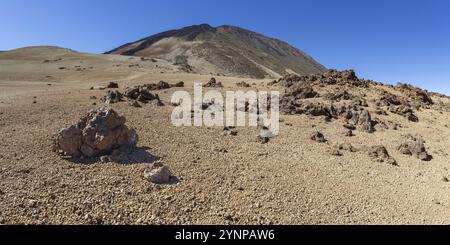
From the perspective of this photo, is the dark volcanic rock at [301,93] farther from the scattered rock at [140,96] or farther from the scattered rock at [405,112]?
the scattered rock at [140,96]

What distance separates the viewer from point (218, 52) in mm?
82938

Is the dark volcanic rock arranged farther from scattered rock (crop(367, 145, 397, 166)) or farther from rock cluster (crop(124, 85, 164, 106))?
scattered rock (crop(367, 145, 397, 166))

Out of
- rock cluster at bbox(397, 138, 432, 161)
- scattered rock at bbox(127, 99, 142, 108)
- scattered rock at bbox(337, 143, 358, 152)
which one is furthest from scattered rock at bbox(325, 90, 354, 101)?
scattered rock at bbox(127, 99, 142, 108)

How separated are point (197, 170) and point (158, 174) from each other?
56.6 inches

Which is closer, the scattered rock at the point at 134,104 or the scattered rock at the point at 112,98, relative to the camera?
the scattered rock at the point at 134,104

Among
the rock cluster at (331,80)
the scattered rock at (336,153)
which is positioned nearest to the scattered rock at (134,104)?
the scattered rock at (336,153)

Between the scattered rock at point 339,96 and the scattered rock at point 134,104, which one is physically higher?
the scattered rock at point 339,96

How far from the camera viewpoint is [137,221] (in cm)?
803

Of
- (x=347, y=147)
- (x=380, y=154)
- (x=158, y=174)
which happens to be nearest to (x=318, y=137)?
(x=347, y=147)

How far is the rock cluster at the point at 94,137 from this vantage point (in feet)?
35.4

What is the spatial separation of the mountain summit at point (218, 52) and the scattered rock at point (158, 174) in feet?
153
